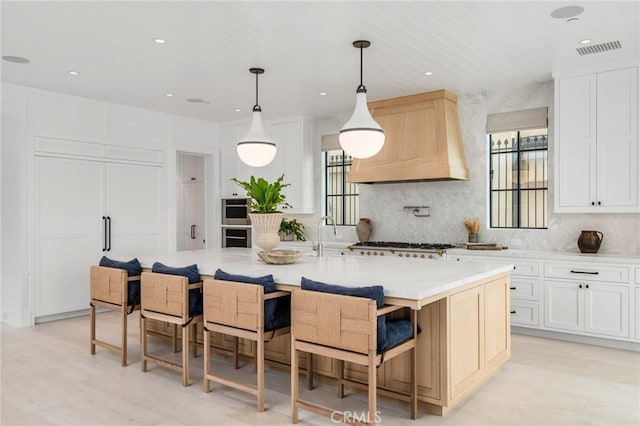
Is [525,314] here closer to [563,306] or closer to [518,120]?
[563,306]

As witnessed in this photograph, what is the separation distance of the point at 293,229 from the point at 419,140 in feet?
8.57

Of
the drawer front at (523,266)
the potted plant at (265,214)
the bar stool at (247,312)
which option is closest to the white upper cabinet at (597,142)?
the drawer front at (523,266)

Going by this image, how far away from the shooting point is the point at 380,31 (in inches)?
145

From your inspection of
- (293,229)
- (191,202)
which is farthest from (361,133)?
(191,202)

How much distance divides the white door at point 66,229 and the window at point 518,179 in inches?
193

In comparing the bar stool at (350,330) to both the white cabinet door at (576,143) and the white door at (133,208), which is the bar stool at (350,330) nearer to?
the white cabinet door at (576,143)

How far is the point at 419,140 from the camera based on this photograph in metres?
5.53

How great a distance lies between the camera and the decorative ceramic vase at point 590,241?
473 centimetres

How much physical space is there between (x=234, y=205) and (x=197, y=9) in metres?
4.46

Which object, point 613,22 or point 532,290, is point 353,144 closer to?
point 613,22

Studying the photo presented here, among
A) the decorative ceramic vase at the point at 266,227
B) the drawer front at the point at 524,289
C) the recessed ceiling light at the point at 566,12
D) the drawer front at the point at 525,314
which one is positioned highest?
the recessed ceiling light at the point at 566,12

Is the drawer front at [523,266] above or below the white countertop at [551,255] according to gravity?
below

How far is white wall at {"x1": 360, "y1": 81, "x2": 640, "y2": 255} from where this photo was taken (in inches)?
191

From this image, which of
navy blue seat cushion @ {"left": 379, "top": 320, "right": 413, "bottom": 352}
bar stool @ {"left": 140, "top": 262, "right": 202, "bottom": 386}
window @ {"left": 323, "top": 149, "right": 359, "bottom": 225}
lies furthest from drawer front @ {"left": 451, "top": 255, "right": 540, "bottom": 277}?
bar stool @ {"left": 140, "top": 262, "right": 202, "bottom": 386}
